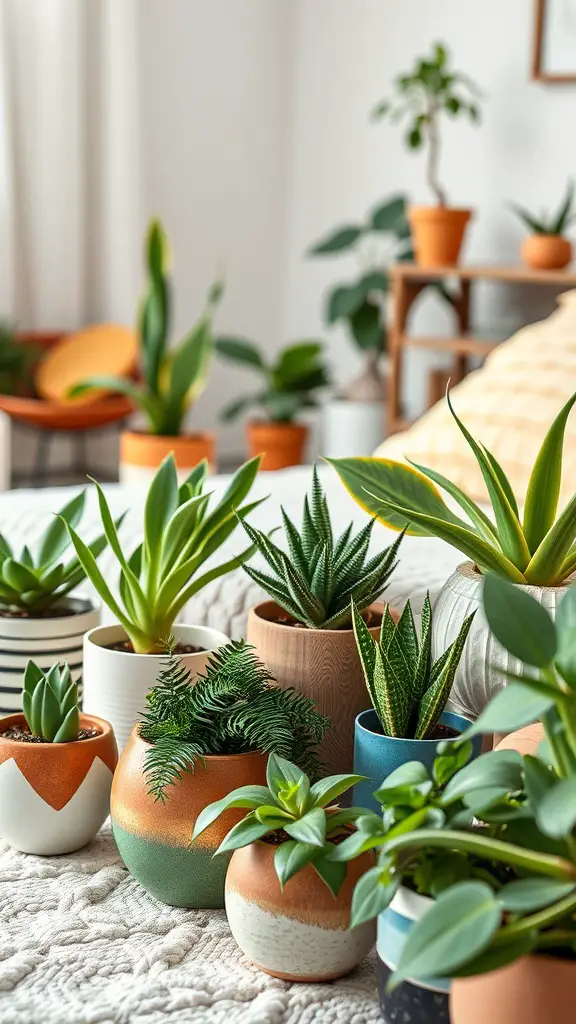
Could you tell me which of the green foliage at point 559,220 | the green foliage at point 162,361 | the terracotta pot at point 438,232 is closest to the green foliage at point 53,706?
the green foliage at point 162,361

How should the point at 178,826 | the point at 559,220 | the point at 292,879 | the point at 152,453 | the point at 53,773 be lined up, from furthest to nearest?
the point at 559,220 < the point at 152,453 < the point at 53,773 < the point at 178,826 < the point at 292,879

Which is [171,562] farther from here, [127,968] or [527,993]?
[527,993]

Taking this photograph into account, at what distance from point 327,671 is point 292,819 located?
23 cm

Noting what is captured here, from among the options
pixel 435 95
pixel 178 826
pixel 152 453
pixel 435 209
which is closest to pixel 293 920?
pixel 178 826

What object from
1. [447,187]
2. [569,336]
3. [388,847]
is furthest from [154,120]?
[388,847]

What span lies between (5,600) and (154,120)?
153 inches

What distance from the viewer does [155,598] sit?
48.1 inches

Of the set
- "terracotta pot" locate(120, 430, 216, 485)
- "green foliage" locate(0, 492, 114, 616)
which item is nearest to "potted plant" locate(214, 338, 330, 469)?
"terracotta pot" locate(120, 430, 216, 485)

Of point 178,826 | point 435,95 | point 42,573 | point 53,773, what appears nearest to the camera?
point 178,826

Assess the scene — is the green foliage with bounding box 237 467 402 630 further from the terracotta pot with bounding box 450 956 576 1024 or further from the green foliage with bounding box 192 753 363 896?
the terracotta pot with bounding box 450 956 576 1024

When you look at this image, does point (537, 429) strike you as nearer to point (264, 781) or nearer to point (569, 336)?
point (569, 336)

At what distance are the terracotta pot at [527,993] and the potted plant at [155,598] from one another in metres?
0.54

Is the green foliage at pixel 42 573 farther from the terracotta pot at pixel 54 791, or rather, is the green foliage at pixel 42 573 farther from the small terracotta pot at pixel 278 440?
the small terracotta pot at pixel 278 440

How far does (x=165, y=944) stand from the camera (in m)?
0.96
